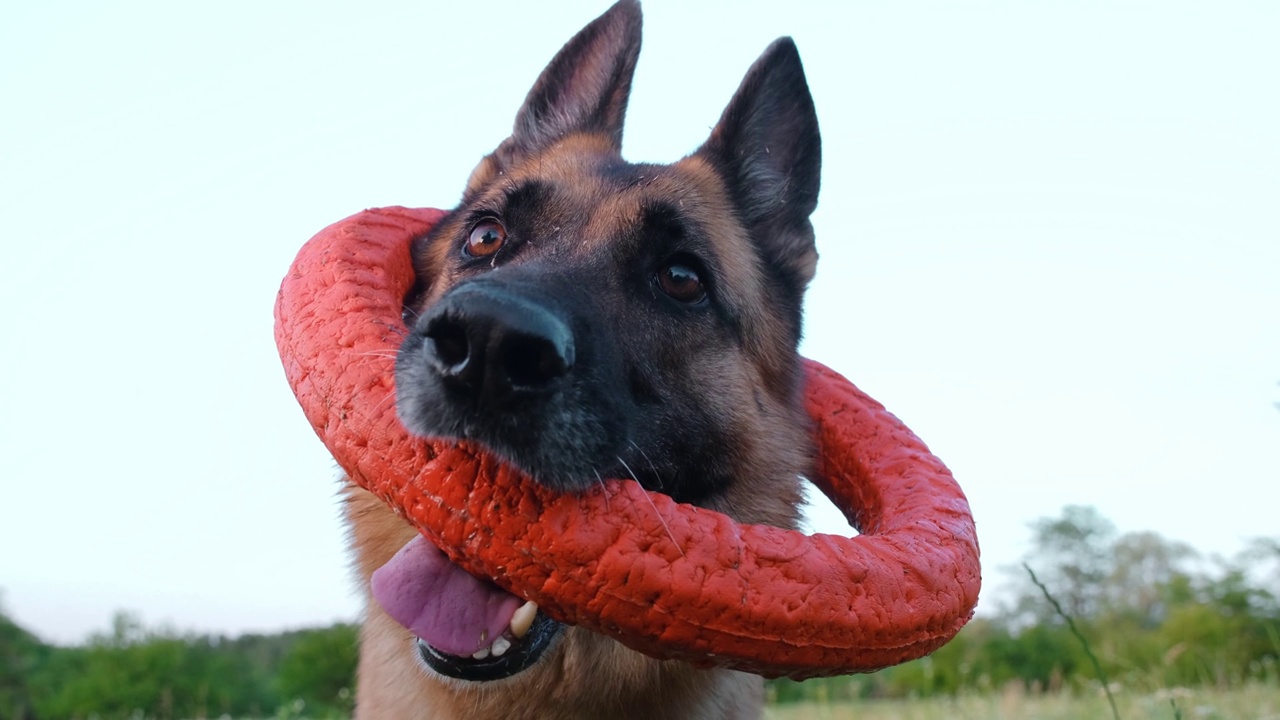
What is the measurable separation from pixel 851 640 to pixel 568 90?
3.15 m

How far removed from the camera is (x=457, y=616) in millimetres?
2637

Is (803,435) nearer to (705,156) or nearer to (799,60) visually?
(705,156)

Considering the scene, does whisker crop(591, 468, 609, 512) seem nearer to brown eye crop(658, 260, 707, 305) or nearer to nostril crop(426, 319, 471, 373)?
nostril crop(426, 319, 471, 373)

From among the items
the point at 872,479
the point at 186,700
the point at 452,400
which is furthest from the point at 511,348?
the point at 186,700

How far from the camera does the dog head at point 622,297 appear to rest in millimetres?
2248

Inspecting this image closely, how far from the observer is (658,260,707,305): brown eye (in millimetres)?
3404

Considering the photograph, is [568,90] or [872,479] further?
[568,90]

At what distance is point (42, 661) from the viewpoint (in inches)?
1634

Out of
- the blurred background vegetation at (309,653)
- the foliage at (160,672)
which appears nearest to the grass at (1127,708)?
the blurred background vegetation at (309,653)

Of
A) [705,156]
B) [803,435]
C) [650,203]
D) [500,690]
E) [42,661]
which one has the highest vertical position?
[705,156]

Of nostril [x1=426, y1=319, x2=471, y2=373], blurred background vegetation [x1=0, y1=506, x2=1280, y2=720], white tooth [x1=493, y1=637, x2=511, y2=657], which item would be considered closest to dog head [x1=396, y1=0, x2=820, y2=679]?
nostril [x1=426, y1=319, x2=471, y2=373]

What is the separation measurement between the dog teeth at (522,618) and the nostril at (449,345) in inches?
33.0

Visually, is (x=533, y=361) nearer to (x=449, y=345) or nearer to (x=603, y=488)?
(x=449, y=345)

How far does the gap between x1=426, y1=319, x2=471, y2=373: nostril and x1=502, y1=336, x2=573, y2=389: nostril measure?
97 mm
